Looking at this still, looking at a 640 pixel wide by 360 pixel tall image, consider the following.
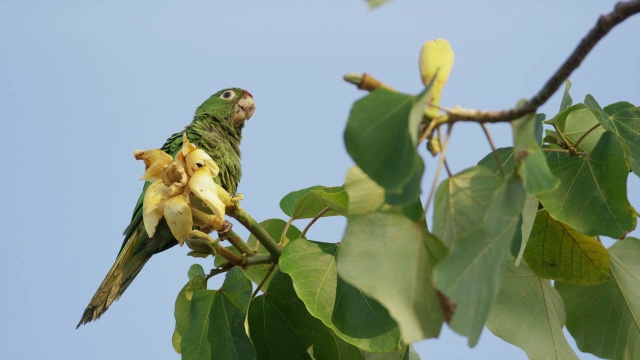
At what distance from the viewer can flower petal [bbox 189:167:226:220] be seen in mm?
1694

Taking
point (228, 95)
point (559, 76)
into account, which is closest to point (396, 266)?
point (559, 76)

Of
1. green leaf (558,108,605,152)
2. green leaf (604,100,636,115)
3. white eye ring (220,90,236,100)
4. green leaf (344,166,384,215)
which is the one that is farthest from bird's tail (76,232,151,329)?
green leaf (344,166,384,215)

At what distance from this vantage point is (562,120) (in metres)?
1.87

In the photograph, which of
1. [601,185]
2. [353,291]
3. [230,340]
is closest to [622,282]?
[601,185]

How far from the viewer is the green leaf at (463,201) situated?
111 cm

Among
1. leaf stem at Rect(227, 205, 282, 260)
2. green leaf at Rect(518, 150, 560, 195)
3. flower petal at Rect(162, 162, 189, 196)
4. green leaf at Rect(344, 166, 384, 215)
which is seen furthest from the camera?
leaf stem at Rect(227, 205, 282, 260)

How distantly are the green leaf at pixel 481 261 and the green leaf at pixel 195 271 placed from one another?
1.21 meters

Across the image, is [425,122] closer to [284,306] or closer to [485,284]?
[485,284]

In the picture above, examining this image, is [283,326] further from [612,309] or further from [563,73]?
[563,73]

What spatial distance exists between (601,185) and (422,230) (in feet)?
2.80

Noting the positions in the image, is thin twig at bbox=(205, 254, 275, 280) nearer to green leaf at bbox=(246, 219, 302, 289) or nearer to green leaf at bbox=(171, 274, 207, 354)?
green leaf at bbox=(171, 274, 207, 354)

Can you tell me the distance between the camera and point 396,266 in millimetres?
1044

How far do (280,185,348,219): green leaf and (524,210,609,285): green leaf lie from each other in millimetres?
518

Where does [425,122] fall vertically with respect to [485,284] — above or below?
above
